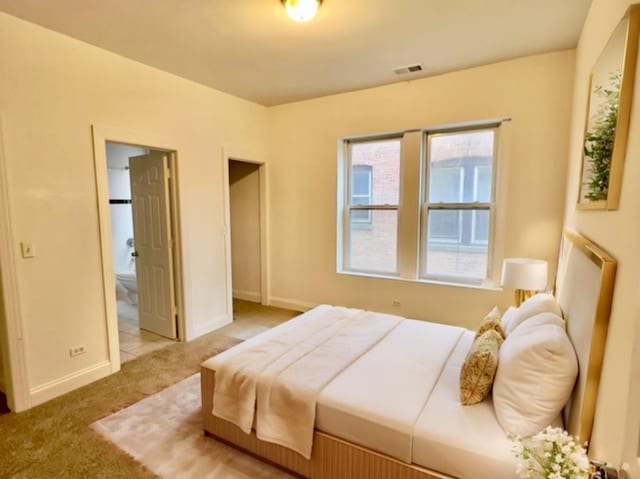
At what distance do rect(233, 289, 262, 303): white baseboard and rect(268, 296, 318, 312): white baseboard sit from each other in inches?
10.3

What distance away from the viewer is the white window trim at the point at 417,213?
3297mm

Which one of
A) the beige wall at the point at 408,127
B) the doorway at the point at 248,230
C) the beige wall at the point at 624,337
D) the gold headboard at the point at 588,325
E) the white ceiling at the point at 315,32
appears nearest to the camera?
the beige wall at the point at 624,337

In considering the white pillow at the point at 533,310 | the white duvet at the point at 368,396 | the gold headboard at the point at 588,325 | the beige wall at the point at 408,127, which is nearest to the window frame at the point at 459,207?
the beige wall at the point at 408,127

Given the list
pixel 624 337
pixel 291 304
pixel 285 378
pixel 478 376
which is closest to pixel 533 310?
pixel 478 376

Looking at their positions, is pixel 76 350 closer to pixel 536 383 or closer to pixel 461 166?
pixel 536 383

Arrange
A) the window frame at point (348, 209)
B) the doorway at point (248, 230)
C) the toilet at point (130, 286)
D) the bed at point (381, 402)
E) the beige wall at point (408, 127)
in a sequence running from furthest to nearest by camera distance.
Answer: the toilet at point (130, 286) < the doorway at point (248, 230) < the window frame at point (348, 209) < the beige wall at point (408, 127) < the bed at point (381, 402)

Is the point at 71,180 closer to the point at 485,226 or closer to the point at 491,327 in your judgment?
the point at 491,327

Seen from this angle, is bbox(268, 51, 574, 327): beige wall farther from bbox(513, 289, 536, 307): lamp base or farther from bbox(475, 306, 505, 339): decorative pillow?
bbox(475, 306, 505, 339): decorative pillow

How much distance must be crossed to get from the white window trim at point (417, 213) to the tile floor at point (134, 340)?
7.42ft

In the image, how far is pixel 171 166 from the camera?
11.4 ft

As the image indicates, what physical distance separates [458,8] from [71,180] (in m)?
3.17

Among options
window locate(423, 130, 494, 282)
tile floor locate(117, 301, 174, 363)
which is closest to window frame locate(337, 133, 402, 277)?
window locate(423, 130, 494, 282)

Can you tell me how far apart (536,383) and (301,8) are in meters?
2.45

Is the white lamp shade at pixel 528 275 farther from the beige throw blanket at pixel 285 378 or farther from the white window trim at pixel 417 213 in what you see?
the beige throw blanket at pixel 285 378
